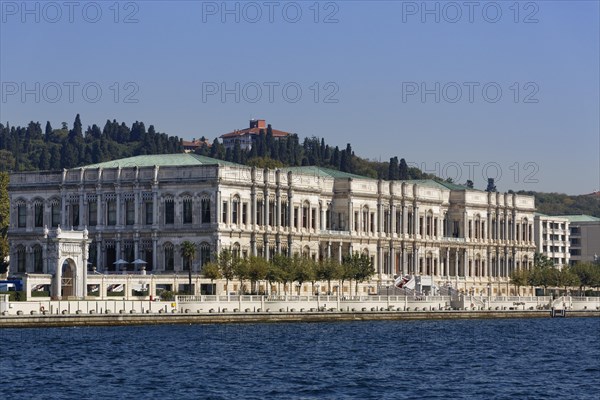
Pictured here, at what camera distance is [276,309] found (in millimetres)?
126625

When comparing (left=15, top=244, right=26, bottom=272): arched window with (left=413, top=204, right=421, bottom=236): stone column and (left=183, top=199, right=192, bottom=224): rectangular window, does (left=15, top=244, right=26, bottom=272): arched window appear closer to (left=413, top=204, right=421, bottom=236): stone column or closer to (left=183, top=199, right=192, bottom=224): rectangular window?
(left=183, top=199, right=192, bottom=224): rectangular window

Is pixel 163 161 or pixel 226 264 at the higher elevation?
pixel 163 161

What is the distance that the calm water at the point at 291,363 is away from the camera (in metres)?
71.3

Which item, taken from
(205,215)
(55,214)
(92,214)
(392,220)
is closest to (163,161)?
(92,214)

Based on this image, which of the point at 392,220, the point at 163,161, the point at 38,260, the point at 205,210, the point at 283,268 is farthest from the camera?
the point at 392,220

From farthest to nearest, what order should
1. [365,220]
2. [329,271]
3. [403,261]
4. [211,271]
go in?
1. [403,261]
2. [365,220]
3. [329,271]
4. [211,271]

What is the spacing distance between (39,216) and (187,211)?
14.8 m

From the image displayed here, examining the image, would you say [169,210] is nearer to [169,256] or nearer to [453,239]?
[169,256]

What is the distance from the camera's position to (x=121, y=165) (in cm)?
15125

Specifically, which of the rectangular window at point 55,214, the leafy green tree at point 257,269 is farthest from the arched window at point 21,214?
the leafy green tree at point 257,269

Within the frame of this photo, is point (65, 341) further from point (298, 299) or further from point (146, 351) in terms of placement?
point (298, 299)

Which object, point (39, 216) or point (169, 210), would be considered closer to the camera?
point (169, 210)

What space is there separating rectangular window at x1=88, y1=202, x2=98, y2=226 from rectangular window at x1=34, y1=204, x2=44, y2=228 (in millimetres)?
4710

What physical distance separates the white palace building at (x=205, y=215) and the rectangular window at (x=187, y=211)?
0.09 metres
